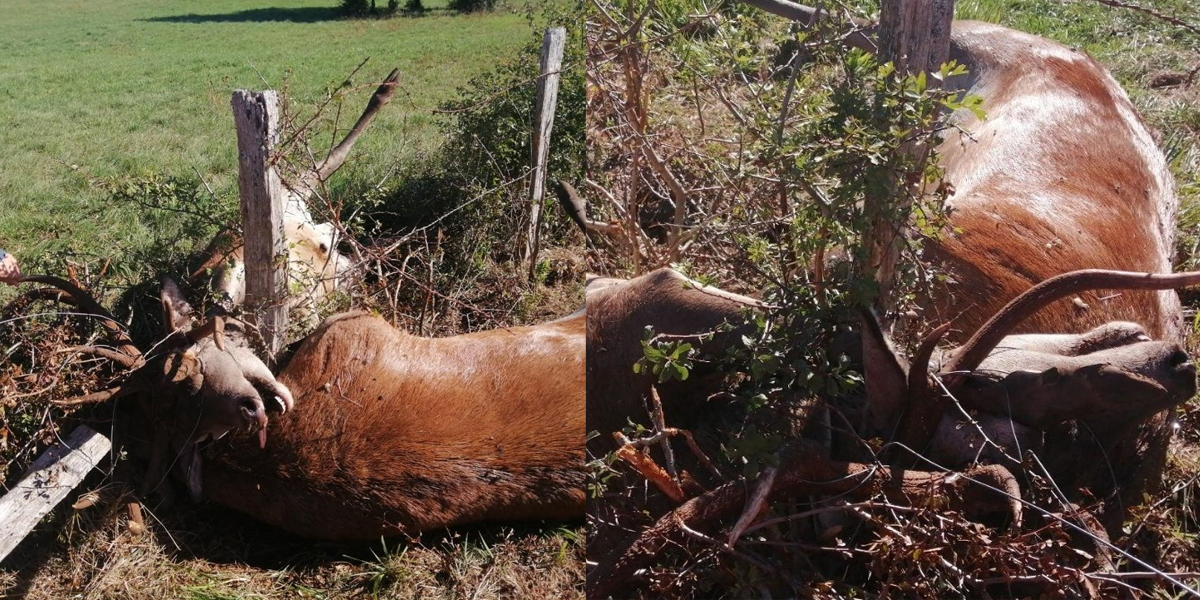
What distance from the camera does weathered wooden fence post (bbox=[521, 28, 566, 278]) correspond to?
419 centimetres

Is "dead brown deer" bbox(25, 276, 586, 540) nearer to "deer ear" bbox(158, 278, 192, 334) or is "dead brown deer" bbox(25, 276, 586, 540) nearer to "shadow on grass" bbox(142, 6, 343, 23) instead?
"deer ear" bbox(158, 278, 192, 334)

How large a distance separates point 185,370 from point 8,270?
2.55ft

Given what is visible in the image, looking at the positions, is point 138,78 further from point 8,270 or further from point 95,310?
point 95,310

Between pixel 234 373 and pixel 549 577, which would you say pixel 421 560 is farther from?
pixel 234 373

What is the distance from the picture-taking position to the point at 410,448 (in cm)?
338

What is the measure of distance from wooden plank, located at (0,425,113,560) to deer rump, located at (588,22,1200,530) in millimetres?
1734

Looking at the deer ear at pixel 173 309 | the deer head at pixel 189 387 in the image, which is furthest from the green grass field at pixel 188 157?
the deer ear at pixel 173 309

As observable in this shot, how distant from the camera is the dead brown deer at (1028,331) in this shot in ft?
7.46

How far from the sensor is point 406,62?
12.5 feet

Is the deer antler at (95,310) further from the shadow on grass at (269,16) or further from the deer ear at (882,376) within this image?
the deer ear at (882,376)

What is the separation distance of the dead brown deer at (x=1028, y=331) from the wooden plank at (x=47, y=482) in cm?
174

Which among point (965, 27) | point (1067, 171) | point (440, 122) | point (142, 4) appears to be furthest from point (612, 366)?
point (965, 27)

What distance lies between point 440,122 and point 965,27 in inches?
112

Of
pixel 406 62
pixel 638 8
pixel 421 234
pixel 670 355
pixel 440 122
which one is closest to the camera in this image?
pixel 670 355
